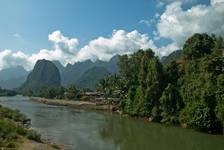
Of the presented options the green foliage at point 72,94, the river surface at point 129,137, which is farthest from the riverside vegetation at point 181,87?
the green foliage at point 72,94

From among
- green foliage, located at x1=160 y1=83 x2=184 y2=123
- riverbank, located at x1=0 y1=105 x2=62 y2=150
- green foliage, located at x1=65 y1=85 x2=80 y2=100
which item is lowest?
riverbank, located at x1=0 y1=105 x2=62 y2=150

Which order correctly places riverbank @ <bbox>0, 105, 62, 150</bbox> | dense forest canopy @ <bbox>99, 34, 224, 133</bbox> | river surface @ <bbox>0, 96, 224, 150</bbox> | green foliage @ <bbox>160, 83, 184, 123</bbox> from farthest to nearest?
green foliage @ <bbox>160, 83, 184, 123</bbox> → dense forest canopy @ <bbox>99, 34, 224, 133</bbox> → river surface @ <bbox>0, 96, 224, 150</bbox> → riverbank @ <bbox>0, 105, 62, 150</bbox>

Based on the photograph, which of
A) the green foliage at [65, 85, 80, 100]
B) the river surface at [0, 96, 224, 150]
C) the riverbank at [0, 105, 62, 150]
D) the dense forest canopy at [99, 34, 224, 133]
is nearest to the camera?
the riverbank at [0, 105, 62, 150]

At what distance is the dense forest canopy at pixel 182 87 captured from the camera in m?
58.5

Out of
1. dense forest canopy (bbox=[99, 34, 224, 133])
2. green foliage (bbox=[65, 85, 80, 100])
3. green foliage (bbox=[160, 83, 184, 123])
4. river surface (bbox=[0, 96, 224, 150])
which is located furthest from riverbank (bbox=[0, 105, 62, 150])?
green foliage (bbox=[65, 85, 80, 100])

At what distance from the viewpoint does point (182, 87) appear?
7169cm

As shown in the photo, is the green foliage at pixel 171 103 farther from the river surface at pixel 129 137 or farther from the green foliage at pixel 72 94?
the green foliage at pixel 72 94

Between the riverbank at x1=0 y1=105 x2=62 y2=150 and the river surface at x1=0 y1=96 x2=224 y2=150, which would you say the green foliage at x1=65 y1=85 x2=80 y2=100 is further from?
the riverbank at x1=0 y1=105 x2=62 y2=150

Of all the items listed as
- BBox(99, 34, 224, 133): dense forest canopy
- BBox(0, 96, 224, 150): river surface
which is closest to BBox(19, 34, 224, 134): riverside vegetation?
BBox(99, 34, 224, 133): dense forest canopy

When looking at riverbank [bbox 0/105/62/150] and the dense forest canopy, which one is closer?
riverbank [bbox 0/105/62/150]

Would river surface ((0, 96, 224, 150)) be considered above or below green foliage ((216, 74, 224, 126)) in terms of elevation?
below

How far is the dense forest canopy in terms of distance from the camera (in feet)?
192

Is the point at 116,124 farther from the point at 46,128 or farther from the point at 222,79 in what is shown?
the point at 222,79

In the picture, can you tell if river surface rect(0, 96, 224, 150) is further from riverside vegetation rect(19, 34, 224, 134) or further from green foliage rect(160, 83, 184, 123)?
green foliage rect(160, 83, 184, 123)
